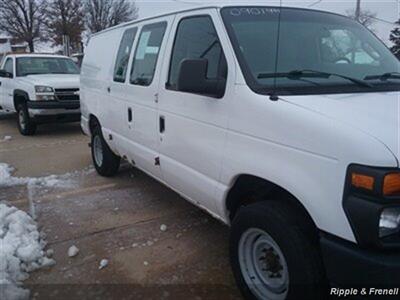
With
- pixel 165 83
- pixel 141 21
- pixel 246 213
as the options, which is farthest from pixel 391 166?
pixel 141 21


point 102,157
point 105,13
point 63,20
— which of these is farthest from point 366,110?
point 105,13

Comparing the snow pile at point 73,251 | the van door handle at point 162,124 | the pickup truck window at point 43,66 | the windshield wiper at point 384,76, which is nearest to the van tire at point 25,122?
the pickup truck window at point 43,66

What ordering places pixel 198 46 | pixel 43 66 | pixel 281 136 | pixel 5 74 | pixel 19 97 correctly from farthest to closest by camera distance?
pixel 43 66 → pixel 5 74 → pixel 19 97 → pixel 198 46 → pixel 281 136

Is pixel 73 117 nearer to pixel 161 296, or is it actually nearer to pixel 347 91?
pixel 161 296

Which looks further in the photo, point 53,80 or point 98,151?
point 53,80

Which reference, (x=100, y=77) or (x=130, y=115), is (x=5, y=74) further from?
(x=130, y=115)

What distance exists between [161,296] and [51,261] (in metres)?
1.13

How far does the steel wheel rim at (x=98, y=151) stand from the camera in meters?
6.27

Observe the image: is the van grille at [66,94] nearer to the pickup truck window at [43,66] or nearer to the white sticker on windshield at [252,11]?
the pickup truck window at [43,66]

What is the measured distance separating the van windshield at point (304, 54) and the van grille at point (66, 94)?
716 cm

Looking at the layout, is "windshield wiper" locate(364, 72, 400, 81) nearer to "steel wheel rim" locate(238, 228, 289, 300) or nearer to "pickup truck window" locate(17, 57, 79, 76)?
"steel wheel rim" locate(238, 228, 289, 300)

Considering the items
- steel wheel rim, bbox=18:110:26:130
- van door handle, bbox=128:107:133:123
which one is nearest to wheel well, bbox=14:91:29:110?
steel wheel rim, bbox=18:110:26:130

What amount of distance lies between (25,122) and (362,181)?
30.0 feet

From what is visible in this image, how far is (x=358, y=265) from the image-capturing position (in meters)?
2.23
